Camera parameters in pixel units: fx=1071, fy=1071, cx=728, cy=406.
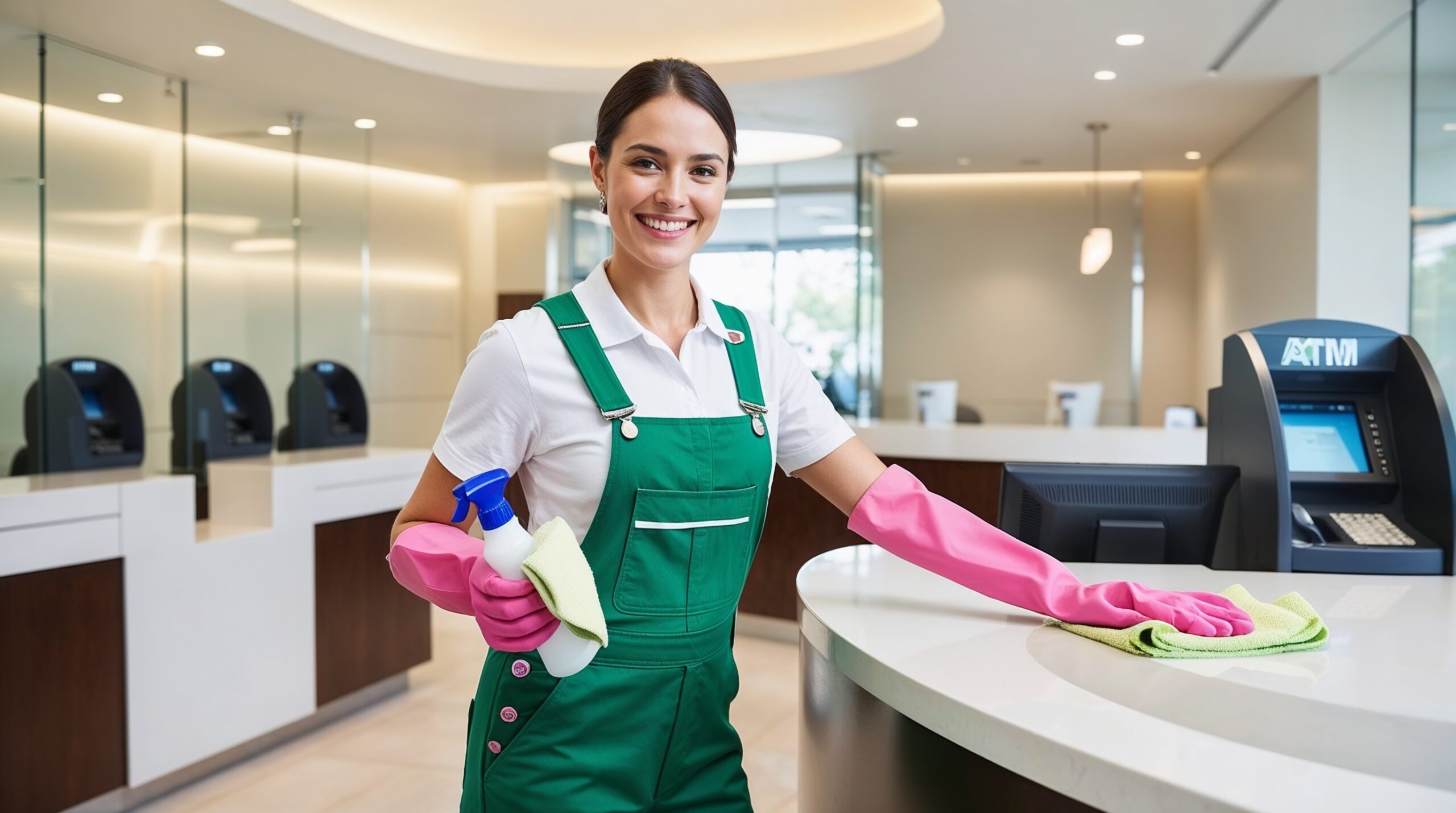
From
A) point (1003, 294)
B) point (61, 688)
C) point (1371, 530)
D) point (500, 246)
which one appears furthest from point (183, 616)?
point (1003, 294)

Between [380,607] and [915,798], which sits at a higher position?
[915,798]

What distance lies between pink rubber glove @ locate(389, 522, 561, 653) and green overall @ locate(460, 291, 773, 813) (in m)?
0.15

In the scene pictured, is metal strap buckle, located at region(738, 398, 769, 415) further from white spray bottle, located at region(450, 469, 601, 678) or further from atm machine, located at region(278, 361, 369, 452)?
atm machine, located at region(278, 361, 369, 452)

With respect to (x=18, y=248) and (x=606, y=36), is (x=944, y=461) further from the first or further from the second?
(x=18, y=248)

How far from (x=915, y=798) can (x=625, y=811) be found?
36cm

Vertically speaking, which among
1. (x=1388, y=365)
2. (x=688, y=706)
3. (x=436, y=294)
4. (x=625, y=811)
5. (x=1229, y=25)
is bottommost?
(x=625, y=811)

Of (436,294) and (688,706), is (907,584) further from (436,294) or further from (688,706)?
(436,294)

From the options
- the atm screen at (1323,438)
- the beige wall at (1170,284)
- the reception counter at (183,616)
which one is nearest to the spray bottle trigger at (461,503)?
the atm screen at (1323,438)

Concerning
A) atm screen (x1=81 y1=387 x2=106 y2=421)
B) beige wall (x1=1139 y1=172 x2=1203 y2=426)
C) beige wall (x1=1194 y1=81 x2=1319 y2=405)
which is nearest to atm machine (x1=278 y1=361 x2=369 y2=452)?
atm screen (x1=81 y1=387 x2=106 y2=421)

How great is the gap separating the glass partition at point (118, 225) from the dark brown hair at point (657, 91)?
4.05m

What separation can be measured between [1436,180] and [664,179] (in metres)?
4.04

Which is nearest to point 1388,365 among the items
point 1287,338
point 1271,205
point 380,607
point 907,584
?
point 1287,338

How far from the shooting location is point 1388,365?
2.11 m

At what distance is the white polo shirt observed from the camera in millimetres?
1321
